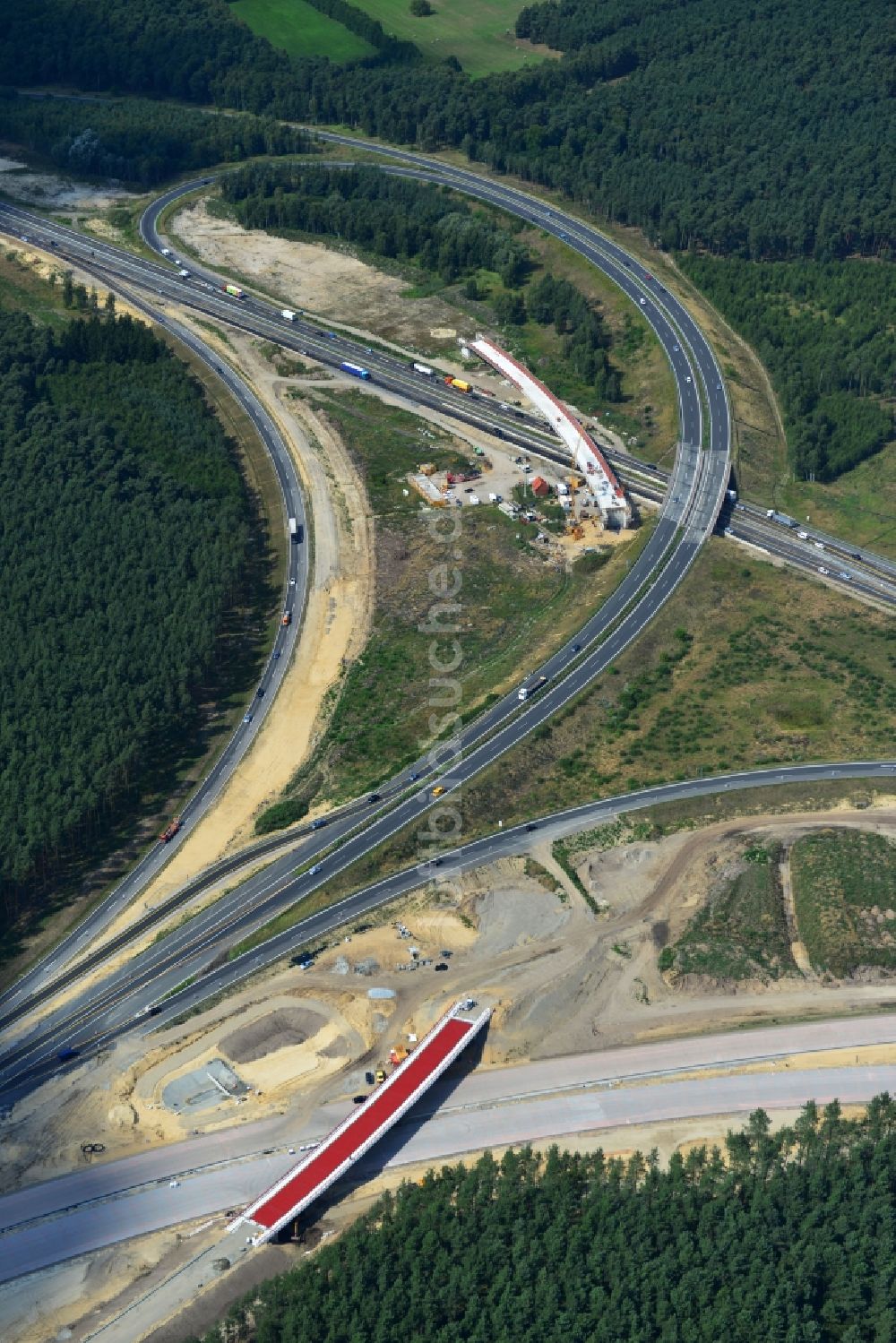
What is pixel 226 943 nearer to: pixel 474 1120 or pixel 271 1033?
pixel 271 1033

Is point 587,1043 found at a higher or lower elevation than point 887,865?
lower

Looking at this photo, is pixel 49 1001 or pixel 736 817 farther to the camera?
pixel 736 817

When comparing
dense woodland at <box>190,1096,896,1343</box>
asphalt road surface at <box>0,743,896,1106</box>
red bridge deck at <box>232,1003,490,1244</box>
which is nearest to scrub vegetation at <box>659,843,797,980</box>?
asphalt road surface at <box>0,743,896,1106</box>

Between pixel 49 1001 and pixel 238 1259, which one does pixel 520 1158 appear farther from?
pixel 49 1001

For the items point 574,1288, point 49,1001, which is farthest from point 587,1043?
point 49,1001

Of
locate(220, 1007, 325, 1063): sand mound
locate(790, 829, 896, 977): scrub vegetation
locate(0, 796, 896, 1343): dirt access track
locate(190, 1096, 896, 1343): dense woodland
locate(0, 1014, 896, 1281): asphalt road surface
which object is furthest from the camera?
locate(790, 829, 896, 977): scrub vegetation

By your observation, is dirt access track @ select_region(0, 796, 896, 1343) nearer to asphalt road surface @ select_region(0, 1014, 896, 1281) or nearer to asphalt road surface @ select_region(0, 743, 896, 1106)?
asphalt road surface @ select_region(0, 1014, 896, 1281)
